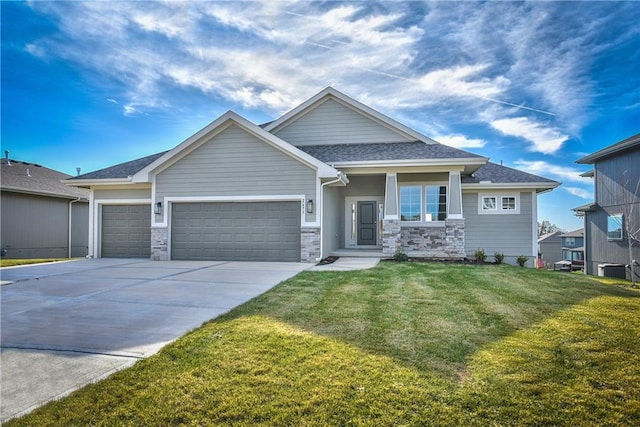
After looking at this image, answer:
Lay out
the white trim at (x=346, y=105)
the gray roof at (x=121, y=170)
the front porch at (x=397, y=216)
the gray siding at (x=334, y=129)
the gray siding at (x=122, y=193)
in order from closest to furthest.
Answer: the front porch at (x=397, y=216) → the gray siding at (x=122, y=193) → the gray roof at (x=121, y=170) → the white trim at (x=346, y=105) → the gray siding at (x=334, y=129)

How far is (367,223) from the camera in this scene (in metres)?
14.8

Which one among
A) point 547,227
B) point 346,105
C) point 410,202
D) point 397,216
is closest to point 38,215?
point 346,105

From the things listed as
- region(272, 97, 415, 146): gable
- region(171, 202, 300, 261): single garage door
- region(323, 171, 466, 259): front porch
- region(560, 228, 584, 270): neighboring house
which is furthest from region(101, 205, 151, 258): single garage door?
region(560, 228, 584, 270): neighboring house

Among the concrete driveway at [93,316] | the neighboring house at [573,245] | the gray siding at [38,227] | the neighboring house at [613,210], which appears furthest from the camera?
the neighboring house at [573,245]

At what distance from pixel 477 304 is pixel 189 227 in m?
9.80

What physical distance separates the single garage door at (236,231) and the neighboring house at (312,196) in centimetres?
3

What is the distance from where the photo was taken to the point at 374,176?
47.3 ft

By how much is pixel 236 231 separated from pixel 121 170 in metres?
6.01

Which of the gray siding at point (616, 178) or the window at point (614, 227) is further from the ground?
the gray siding at point (616, 178)

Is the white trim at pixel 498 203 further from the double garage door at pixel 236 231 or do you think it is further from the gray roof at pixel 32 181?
the gray roof at pixel 32 181

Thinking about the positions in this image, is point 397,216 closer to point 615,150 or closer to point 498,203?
point 498,203

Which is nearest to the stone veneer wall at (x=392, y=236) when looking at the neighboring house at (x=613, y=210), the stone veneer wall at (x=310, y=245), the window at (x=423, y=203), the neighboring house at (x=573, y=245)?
the window at (x=423, y=203)

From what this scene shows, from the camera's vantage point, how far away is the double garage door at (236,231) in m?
11.8

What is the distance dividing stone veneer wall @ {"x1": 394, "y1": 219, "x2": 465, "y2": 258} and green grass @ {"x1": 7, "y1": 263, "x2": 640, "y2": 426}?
680 cm
